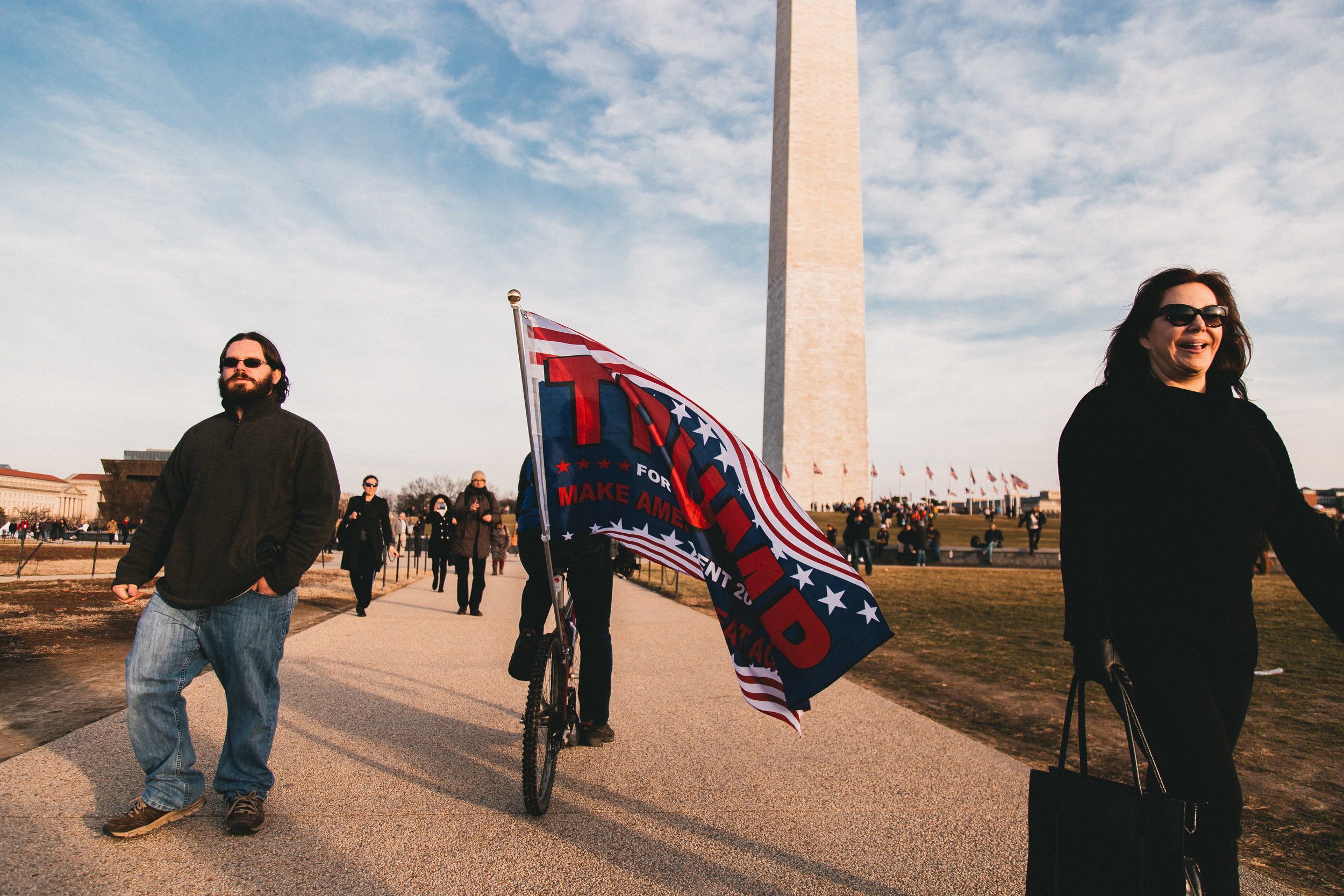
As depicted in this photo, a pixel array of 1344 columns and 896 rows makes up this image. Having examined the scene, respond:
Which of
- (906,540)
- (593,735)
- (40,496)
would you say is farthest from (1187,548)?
(40,496)

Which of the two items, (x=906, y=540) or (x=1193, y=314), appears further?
(x=906, y=540)

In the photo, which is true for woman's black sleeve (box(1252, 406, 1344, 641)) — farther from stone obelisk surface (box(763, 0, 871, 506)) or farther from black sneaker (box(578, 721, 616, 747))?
stone obelisk surface (box(763, 0, 871, 506))

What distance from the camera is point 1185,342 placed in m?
2.39

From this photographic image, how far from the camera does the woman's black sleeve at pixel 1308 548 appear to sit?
2.27m

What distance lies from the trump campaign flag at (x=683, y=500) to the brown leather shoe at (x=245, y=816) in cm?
151

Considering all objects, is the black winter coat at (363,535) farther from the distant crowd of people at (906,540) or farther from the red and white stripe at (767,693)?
the distant crowd of people at (906,540)

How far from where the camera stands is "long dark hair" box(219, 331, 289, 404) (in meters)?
3.52

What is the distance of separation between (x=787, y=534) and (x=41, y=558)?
1025 inches

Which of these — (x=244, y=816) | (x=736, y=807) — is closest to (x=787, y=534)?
(x=736, y=807)

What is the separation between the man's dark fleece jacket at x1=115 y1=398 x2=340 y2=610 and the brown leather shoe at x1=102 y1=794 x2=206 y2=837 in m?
0.72

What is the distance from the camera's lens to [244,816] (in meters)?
3.11

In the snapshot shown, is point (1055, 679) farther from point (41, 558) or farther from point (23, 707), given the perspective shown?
point (41, 558)

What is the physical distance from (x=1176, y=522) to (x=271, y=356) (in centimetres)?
332

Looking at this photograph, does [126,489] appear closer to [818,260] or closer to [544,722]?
[818,260]
